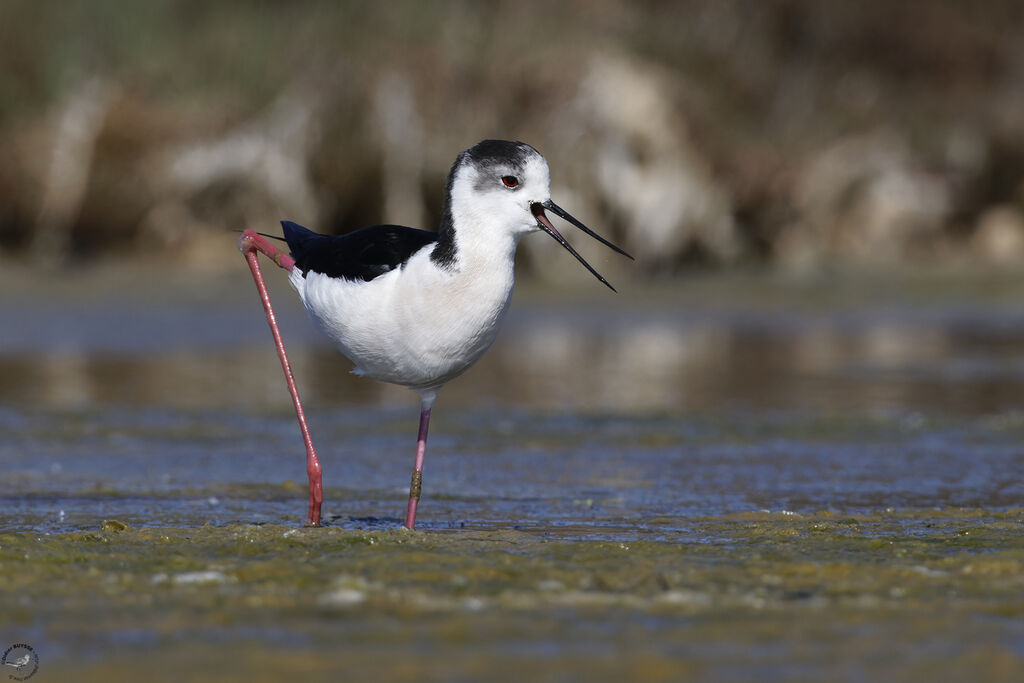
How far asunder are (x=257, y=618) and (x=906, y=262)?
54.4ft

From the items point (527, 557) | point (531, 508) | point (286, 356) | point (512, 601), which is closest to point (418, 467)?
point (531, 508)

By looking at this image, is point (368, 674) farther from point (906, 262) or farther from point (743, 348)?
point (906, 262)

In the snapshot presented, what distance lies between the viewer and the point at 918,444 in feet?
25.9

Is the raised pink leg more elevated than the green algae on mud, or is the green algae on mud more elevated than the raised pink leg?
the raised pink leg

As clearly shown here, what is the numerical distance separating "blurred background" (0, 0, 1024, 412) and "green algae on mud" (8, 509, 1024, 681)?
25.1ft

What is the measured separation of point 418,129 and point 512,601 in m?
12.9

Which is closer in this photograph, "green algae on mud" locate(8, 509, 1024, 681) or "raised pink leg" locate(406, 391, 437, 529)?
"green algae on mud" locate(8, 509, 1024, 681)

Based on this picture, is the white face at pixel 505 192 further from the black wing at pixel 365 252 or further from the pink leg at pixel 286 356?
the pink leg at pixel 286 356

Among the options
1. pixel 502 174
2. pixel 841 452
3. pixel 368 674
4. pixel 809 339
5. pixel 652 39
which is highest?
pixel 652 39

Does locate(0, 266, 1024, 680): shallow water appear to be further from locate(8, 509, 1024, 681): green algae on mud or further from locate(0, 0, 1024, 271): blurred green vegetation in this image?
locate(0, 0, 1024, 271): blurred green vegetation

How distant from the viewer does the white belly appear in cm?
526

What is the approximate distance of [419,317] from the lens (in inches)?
208

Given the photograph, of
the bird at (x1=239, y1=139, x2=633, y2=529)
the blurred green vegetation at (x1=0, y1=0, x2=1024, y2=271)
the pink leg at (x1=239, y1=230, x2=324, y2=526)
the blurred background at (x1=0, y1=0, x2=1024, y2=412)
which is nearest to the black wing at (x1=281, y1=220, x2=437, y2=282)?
the bird at (x1=239, y1=139, x2=633, y2=529)

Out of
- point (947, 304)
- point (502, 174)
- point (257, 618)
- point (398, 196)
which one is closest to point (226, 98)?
point (398, 196)
